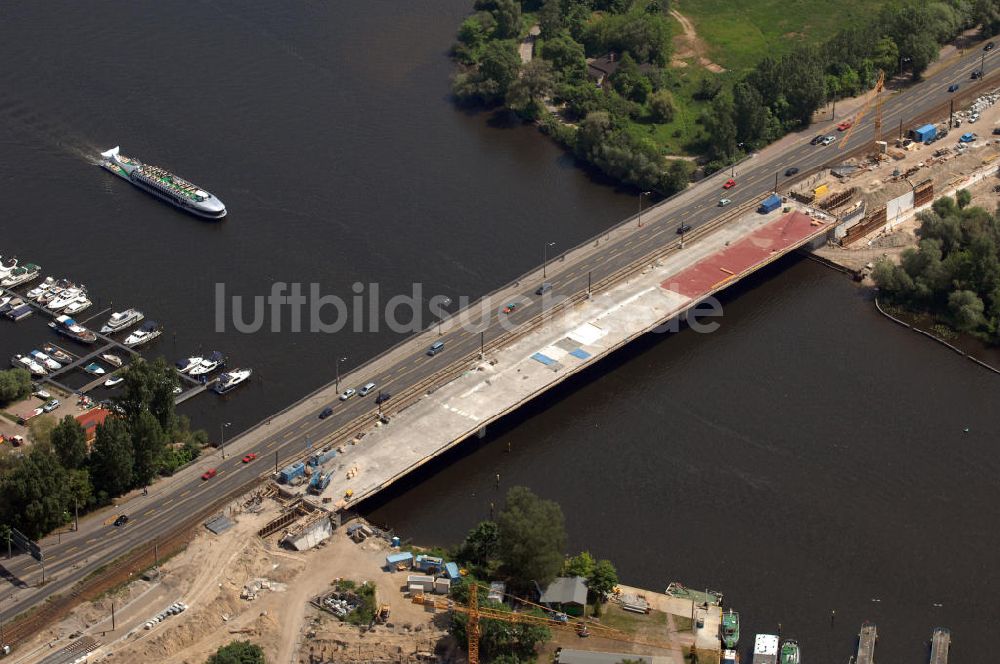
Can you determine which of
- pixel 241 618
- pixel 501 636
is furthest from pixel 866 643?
pixel 241 618

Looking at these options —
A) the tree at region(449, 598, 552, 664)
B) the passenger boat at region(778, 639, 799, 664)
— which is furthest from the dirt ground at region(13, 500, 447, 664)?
the passenger boat at region(778, 639, 799, 664)

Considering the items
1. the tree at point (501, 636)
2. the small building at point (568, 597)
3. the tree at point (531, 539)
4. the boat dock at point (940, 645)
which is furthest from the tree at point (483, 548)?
the boat dock at point (940, 645)

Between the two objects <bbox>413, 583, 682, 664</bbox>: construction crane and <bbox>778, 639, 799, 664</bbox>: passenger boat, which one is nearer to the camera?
<bbox>413, 583, 682, 664</bbox>: construction crane

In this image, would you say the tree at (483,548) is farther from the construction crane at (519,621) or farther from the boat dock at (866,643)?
the boat dock at (866,643)

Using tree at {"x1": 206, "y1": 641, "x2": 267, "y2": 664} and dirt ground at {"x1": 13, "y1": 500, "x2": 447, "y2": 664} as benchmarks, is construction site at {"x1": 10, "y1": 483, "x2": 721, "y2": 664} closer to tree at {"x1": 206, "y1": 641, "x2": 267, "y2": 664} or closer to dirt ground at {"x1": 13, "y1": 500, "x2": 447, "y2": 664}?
dirt ground at {"x1": 13, "y1": 500, "x2": 447, "y2": 664}

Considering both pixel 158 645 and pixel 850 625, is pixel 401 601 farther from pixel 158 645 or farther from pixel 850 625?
pixel 850 625

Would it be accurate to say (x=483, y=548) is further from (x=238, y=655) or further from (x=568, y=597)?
(x=238, y=655)
